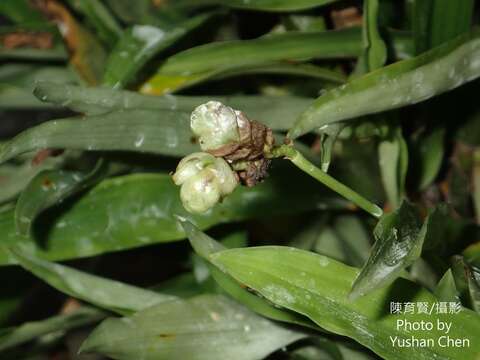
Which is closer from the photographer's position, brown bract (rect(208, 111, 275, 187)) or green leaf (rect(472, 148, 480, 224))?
brown bract (rect(208, 111, 275, 187))

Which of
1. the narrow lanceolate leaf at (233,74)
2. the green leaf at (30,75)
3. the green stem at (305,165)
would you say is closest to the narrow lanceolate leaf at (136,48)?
the narrow lanceolate leaf at (233,74)

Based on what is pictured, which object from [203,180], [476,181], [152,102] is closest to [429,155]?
[476,181]

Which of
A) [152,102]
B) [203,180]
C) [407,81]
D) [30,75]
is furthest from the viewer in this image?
[30,75]

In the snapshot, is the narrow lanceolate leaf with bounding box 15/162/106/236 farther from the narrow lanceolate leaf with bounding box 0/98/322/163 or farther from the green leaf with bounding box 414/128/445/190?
the green leaf with bounding box 414/128/445/190

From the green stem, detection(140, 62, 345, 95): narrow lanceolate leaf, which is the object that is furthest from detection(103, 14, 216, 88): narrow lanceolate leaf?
the green stem

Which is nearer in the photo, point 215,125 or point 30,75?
point 215,125

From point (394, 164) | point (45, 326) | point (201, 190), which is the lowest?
point (45, 326)

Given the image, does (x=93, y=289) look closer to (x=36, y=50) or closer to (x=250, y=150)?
(x=250, y=150)

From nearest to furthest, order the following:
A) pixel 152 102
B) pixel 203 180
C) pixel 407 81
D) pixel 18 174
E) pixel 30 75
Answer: pixel 203 180 → pixel 407 81 → pixel 152 102 → pixel 18 174 → pixel 30 75

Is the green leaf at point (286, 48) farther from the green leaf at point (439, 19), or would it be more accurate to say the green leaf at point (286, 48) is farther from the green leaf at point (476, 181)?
the green leaf at point (476, 181)
